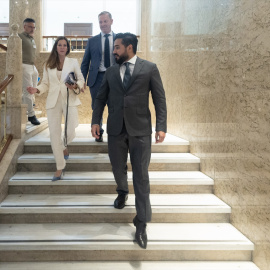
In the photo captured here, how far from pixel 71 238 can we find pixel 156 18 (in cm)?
506

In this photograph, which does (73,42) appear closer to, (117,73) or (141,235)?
(117,73)

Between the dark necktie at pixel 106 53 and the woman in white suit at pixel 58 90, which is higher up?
the dark necktie at pixel 106 53

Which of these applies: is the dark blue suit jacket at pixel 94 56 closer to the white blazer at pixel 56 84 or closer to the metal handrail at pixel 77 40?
the white blazer at pixel 56 84

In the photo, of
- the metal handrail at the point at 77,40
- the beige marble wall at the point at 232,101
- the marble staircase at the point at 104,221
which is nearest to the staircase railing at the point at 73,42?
the metal handrail at the point at 77,40

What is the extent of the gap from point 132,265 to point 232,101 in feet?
5.77

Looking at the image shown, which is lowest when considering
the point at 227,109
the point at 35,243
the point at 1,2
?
the point at 35,243

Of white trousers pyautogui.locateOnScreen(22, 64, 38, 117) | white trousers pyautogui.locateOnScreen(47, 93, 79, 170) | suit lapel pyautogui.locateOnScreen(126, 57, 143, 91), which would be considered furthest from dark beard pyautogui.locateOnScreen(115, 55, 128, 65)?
white trousers pyautogui.locateOnScreen(22, 64, 38, 117)

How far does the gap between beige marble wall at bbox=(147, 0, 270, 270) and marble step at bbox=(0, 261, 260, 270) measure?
0.23 metres

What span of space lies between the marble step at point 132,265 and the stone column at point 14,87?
1834 mm

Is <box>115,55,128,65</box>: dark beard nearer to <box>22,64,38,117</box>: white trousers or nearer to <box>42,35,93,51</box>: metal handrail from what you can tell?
<box>22,64,38,117</box>: white trousers

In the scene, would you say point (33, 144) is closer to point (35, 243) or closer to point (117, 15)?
point (35, 243)

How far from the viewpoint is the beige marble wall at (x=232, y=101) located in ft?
8.02

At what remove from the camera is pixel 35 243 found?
2.66 m

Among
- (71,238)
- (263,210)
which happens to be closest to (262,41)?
(263,210)
